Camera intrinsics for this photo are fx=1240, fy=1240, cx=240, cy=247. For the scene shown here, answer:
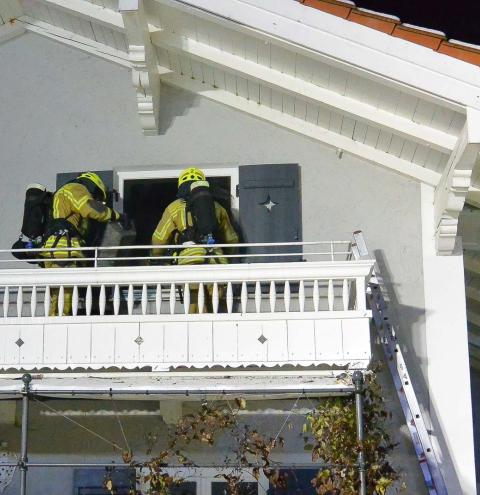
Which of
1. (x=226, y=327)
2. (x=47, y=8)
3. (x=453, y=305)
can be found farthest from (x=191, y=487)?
(x=47, y=8)

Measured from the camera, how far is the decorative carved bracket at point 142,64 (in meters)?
10.5

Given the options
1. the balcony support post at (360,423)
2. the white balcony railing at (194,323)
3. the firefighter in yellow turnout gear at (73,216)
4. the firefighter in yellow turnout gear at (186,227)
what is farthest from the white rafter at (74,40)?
the balcony support post at (360,423)

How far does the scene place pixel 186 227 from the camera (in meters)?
10.7

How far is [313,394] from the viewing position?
9250 mm

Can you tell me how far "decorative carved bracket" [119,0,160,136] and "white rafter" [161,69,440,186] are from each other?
358 mm

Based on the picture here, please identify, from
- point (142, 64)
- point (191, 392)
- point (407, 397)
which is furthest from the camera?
point (142, 64)

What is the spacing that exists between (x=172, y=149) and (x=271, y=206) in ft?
3.62

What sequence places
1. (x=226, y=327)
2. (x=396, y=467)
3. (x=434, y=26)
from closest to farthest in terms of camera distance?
(x=226, y=327) < (x=396, y=467) < (x=434, y=26)

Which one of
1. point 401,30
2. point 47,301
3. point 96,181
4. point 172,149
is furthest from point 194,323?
point 401,30

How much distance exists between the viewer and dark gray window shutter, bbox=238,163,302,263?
442 inches

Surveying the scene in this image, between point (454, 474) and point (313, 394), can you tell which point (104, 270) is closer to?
point (313, 394)

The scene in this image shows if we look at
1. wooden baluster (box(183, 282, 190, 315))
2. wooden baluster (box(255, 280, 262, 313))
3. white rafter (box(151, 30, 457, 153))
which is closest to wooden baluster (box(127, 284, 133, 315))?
wooden baluster (box(183, 282, 190, 315))

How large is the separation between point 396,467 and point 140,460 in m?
2.22

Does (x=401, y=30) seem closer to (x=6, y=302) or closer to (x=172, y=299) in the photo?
(x=172, y=299)
